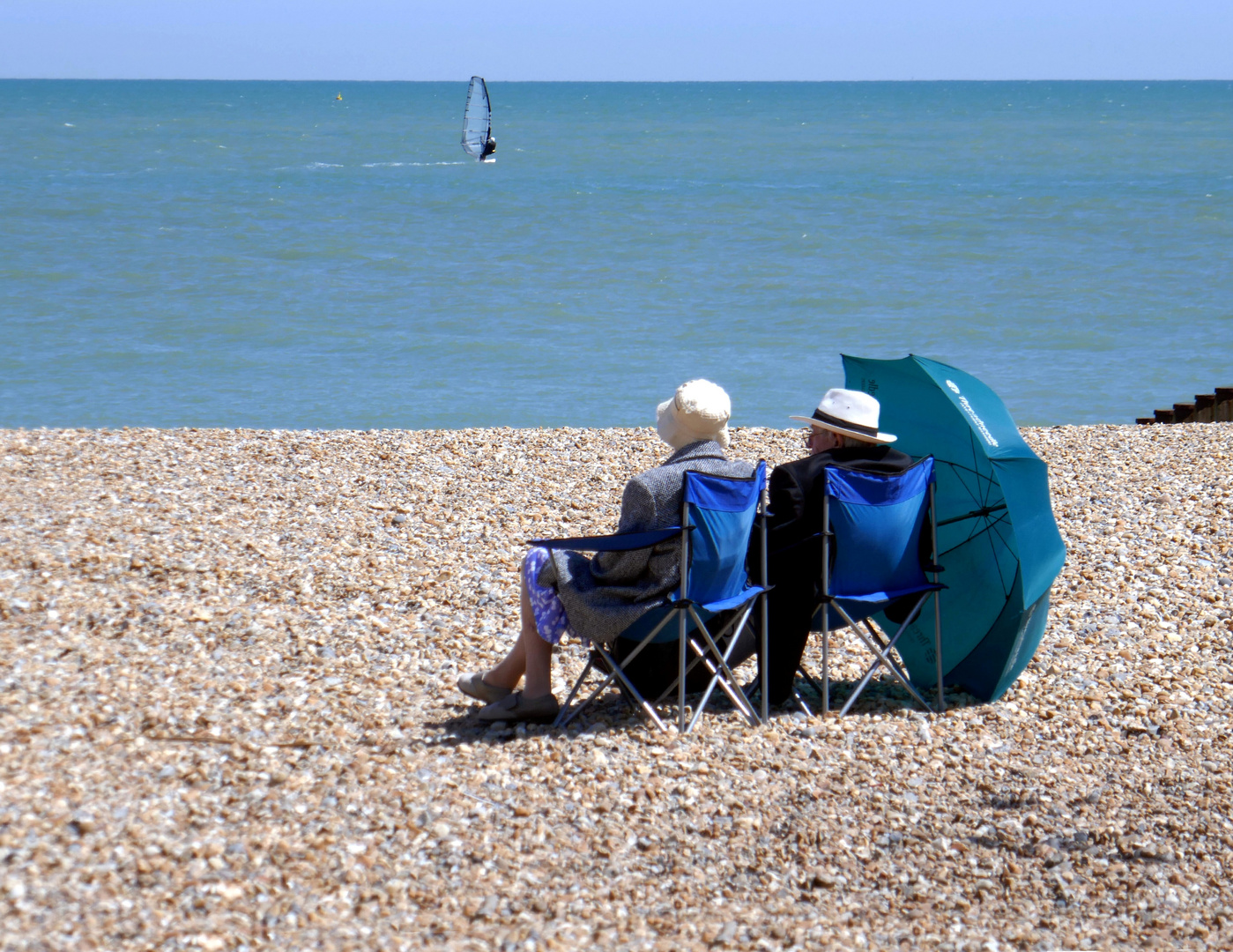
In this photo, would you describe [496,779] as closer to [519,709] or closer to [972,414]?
[519,709]

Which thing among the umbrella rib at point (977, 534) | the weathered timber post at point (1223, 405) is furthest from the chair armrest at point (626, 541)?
the weathered timber post at point (1223, 405)

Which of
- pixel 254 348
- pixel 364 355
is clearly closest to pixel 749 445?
pixel 364 355

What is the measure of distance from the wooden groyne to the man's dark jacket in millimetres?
7497

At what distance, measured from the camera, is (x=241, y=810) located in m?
3.36

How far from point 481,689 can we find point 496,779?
53cm

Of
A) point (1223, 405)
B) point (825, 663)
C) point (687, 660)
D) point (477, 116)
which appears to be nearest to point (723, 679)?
point (687, 660)

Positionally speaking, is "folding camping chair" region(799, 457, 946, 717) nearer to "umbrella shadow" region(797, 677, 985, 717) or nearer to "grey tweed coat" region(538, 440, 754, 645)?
"umbrella shadow" region(797, 677, 985, 717)

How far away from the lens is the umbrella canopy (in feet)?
13.9

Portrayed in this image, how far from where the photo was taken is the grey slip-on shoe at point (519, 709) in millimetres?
4086

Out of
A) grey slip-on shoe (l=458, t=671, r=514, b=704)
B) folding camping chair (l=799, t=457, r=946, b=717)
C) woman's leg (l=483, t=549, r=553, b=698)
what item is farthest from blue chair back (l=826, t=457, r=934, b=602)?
grey slip-on shoe (l=458, t=671, r=514, b=704)

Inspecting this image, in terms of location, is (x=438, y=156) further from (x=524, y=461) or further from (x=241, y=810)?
(x=241, y=810)

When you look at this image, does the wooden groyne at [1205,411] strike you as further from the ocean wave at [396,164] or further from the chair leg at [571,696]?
the ocean wave at [396,164]

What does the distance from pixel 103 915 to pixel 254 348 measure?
14.9 meters

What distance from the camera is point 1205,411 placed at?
1093 cm
